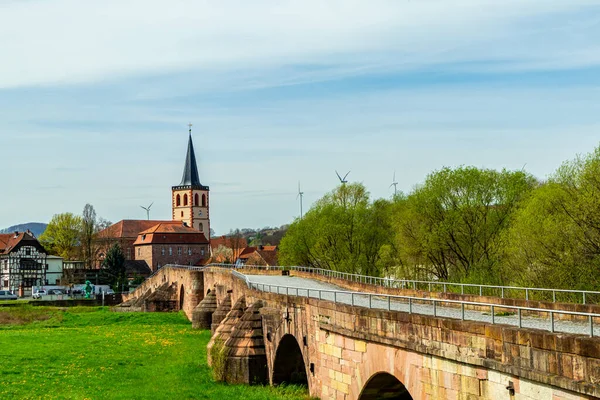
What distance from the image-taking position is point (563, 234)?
144ft

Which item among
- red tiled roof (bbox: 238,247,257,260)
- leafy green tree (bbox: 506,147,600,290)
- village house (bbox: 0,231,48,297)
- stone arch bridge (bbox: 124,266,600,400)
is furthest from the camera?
red tiled roof (bbox: 238,247,257,260)

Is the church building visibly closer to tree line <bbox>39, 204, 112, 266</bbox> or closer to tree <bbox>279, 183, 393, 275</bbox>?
tree line <bbox>39, 204, 112, 266</bbox>

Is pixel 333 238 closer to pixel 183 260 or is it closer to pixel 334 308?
pixel 334 308

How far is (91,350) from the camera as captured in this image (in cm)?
5009

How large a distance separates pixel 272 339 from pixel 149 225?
495 ft

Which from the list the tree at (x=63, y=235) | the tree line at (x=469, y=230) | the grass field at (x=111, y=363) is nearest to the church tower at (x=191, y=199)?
the tree at (x=63, y=235)

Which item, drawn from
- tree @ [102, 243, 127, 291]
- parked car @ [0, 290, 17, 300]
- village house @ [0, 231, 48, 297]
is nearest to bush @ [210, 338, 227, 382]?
parked car @ [0, 290, 17, 300]

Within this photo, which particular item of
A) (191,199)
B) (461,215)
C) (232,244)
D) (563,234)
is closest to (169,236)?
(232,244)

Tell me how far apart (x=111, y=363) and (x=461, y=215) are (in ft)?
93.7

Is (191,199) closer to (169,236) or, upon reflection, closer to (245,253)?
(245,253)

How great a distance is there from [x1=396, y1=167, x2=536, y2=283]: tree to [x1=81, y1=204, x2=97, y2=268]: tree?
290 feet

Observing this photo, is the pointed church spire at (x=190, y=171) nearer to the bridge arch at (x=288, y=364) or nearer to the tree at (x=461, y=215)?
the tree at (x=461, y=215)

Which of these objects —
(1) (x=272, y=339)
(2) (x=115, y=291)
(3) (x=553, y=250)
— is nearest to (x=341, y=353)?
(1) (x=272, y=339)

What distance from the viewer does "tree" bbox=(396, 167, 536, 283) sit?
199 feet
